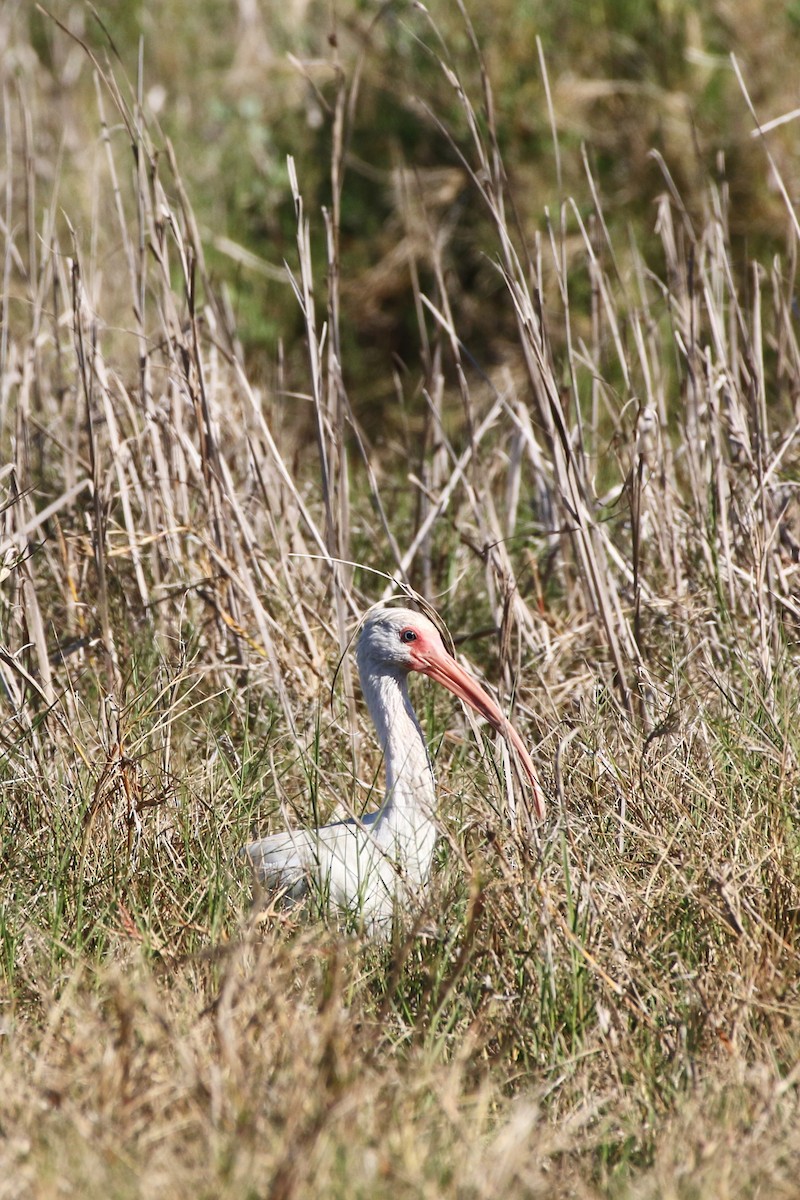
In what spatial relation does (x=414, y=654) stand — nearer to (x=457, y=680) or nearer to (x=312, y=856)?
(x=457, y=680)

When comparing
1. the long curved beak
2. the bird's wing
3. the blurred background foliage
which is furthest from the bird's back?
the blurred background foliage

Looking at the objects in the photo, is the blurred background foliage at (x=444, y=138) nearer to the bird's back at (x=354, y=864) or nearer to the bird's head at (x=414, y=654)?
the bird's head at (x=414, y=654)

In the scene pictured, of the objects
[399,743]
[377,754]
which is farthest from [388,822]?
[377,754]

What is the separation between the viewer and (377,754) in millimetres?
3949

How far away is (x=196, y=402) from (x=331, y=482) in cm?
42

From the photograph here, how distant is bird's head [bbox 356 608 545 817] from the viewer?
3.49 metres

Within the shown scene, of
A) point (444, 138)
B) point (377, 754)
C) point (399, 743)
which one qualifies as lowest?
point (377, 754)

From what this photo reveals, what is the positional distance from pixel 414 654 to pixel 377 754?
0.54 meters

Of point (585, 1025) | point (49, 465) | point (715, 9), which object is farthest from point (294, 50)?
point (585, 1025)

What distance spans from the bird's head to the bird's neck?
40 mm

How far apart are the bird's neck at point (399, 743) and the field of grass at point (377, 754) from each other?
0.11 meters

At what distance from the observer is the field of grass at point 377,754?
2.24 metres

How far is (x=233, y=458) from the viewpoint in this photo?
4.79m

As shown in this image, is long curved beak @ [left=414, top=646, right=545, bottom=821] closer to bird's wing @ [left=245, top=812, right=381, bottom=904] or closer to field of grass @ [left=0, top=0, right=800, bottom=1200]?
field of grass @ [left=0, top=0, right=800, bottom=1200]
